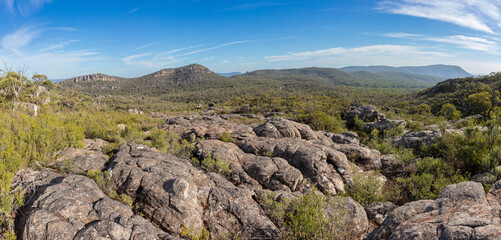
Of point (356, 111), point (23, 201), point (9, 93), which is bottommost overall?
point (356, 111)

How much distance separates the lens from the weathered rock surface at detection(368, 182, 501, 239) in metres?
4.34

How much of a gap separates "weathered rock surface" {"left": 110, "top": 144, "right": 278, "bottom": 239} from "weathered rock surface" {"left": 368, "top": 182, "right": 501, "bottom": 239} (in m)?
3.43

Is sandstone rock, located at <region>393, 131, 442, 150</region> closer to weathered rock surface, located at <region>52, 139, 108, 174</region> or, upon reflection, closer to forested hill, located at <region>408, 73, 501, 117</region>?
forested hill, located at <region>408, 73, 501, 117</region>

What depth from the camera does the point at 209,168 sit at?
9.98m

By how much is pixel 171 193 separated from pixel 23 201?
3.84m

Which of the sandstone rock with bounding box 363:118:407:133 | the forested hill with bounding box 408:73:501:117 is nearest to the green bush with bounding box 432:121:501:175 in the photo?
the sandstone rock with bounding box 363:118:407:133

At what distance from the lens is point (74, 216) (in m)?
5.14

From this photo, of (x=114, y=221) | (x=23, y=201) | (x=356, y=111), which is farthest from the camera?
(x=356, y=111)

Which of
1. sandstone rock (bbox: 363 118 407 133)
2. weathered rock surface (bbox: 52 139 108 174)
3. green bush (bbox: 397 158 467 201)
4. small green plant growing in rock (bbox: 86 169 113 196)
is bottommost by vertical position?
sandstone rock (bbox: 363 118 407 133)

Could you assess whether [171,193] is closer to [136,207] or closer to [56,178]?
[136,207]

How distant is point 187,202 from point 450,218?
23.3 feet

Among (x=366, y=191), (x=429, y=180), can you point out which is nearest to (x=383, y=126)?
(x=429, y=180)

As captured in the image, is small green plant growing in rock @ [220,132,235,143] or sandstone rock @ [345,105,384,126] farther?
sandstone rock @ [345,105,384,126]

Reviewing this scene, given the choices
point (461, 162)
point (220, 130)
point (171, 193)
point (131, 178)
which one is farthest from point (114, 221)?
point (461, 162)
